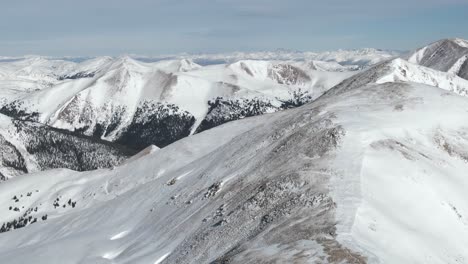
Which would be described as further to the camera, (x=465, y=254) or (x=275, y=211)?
(x=275, y=211)

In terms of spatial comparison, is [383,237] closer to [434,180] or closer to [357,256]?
[357,256]

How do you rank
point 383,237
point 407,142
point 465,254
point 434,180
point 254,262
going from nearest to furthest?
point 254,262
point 383,237
point 465,254
point 434,180
point 407,142

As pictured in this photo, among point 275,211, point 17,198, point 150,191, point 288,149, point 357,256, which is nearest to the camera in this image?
point 357,256

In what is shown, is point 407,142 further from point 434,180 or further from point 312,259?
point 312,259

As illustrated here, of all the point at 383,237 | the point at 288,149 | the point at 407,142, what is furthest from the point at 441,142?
the point at 383,237

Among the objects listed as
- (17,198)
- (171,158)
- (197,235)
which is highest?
(197,235)

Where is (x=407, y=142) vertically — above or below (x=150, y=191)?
above

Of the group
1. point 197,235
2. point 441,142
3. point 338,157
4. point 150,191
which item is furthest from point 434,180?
point 150,191
